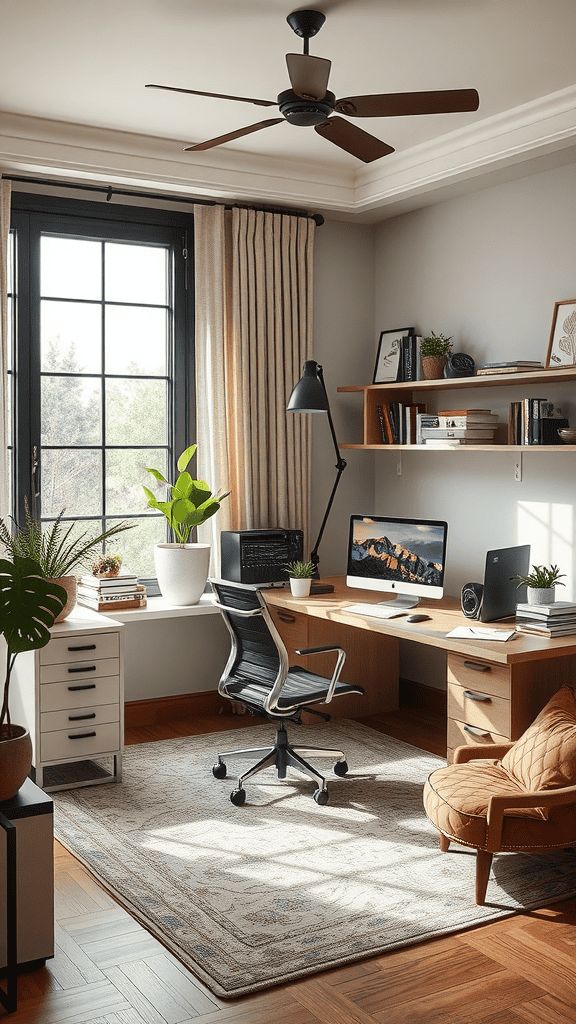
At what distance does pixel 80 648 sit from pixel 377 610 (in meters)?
1.26

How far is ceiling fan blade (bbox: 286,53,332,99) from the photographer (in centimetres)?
268

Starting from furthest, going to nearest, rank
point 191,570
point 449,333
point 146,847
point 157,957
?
1. point 449,333
2. point 191,570
3. point 146,847
4. point 157,957

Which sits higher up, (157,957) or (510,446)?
(510,446)

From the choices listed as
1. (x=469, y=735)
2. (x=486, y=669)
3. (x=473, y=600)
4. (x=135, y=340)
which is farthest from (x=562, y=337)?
(x=135, y=340)

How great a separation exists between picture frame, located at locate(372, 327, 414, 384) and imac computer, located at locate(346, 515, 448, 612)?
0.92 m

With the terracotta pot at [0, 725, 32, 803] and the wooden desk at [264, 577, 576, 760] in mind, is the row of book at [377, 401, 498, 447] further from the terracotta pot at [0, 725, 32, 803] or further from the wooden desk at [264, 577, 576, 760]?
the terracotta pot at [0, 725, 32, 803]

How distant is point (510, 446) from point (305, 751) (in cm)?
155

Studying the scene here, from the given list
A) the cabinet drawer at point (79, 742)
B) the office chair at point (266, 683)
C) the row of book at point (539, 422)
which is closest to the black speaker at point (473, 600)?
the office chair at point (266, 683)

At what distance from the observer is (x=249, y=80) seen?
3.54 metres

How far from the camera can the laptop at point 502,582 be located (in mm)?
3730

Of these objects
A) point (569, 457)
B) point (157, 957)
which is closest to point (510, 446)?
point (569, 457)

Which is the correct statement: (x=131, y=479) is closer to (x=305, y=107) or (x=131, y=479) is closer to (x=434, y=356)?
(x=434, y=356)

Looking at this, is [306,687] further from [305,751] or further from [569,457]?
[569,457]

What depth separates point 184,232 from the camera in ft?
15.7
